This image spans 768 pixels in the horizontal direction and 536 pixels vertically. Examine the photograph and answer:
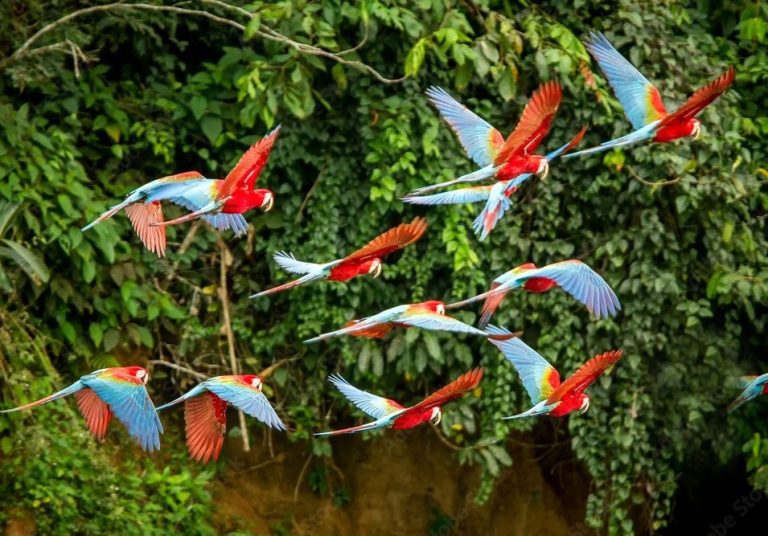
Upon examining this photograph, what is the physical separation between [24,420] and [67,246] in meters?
0.80

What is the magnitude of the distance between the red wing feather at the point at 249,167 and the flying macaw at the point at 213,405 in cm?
61

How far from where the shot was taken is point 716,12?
7.53m

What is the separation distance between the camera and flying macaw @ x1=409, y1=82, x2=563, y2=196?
4.26 metres

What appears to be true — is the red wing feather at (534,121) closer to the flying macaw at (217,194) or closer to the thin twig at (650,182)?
the flying macaw at (217,194)

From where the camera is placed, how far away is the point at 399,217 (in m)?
7.16

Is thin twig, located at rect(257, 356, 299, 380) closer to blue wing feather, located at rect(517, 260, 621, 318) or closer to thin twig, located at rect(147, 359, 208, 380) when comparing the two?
thin twig, located at rect(147, 359, 208, 380)

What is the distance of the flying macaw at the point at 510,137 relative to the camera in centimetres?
426

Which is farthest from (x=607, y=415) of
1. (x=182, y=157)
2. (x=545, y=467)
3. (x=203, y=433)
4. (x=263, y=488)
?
(x=203, y=433)

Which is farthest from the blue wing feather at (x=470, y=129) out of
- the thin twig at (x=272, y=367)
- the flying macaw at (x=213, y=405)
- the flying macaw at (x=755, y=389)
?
the thin twig at (x=272, y=367)

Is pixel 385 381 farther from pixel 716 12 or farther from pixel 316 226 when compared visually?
pixel 716 12

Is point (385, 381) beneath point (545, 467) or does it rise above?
above

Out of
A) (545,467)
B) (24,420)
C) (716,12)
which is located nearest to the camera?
(24,420)

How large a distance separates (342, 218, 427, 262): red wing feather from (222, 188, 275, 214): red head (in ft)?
1.07

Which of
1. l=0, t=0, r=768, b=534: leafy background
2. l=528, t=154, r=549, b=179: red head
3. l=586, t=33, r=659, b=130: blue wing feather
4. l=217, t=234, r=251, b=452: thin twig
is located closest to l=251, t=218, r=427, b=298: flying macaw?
l=528, t=154, r=549, b=179: red head
